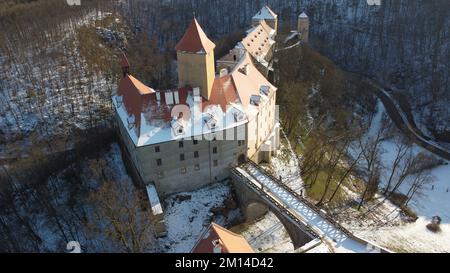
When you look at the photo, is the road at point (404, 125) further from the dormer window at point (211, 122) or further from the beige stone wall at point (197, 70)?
the beige stone wall at point (197, 70)

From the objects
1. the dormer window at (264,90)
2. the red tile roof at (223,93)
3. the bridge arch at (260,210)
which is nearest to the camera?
the bridge arch at (260,210)

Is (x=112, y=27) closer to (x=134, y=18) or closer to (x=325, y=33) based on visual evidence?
(x=134, y=18)

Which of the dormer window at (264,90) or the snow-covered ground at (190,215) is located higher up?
the dormer window at (264,90)

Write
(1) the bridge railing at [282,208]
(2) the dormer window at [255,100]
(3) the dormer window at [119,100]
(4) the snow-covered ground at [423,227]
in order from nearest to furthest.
Result: (1) the bridge railing at [282,208]
(4) the snow-covered ground at [423,227]
(2) the dormer window at [255,100]
(3) the dormer window at [119,100]

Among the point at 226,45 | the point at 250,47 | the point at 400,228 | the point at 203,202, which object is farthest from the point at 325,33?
the point at 203,202

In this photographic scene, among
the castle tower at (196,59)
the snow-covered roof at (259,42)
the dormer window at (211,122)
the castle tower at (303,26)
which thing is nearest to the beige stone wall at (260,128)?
the dormer window at (211,122)
